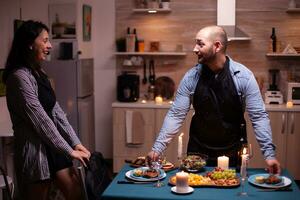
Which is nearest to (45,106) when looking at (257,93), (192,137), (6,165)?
(192,137)

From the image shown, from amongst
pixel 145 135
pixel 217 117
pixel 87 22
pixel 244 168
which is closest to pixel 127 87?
pixel 145 135

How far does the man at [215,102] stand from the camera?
2592mm

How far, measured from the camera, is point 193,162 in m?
2.46

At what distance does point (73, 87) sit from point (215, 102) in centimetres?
222

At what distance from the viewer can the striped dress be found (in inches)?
90.7

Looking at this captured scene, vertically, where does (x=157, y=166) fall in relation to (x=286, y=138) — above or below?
above

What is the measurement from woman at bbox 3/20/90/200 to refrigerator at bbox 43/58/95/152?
1.98m

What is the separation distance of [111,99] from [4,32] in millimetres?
1698

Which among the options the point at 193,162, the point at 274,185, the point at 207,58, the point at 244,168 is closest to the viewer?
the point at 244,168

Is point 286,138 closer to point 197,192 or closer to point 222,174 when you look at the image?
point 222,174

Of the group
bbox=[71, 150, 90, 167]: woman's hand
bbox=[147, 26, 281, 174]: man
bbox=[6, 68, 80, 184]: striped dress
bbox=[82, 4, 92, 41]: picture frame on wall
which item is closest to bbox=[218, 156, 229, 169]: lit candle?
bbox=[147, 26, 281, 174]: man

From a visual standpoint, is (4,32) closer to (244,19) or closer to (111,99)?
(111,99)

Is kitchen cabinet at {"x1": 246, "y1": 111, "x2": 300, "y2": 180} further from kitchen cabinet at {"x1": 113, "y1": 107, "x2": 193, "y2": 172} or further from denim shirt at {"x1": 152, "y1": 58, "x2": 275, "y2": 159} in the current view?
denim shirt at {"x1": 152, "y1": 58, "x2": 275, "y2": 159}

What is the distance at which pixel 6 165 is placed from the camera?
12.2 ft
